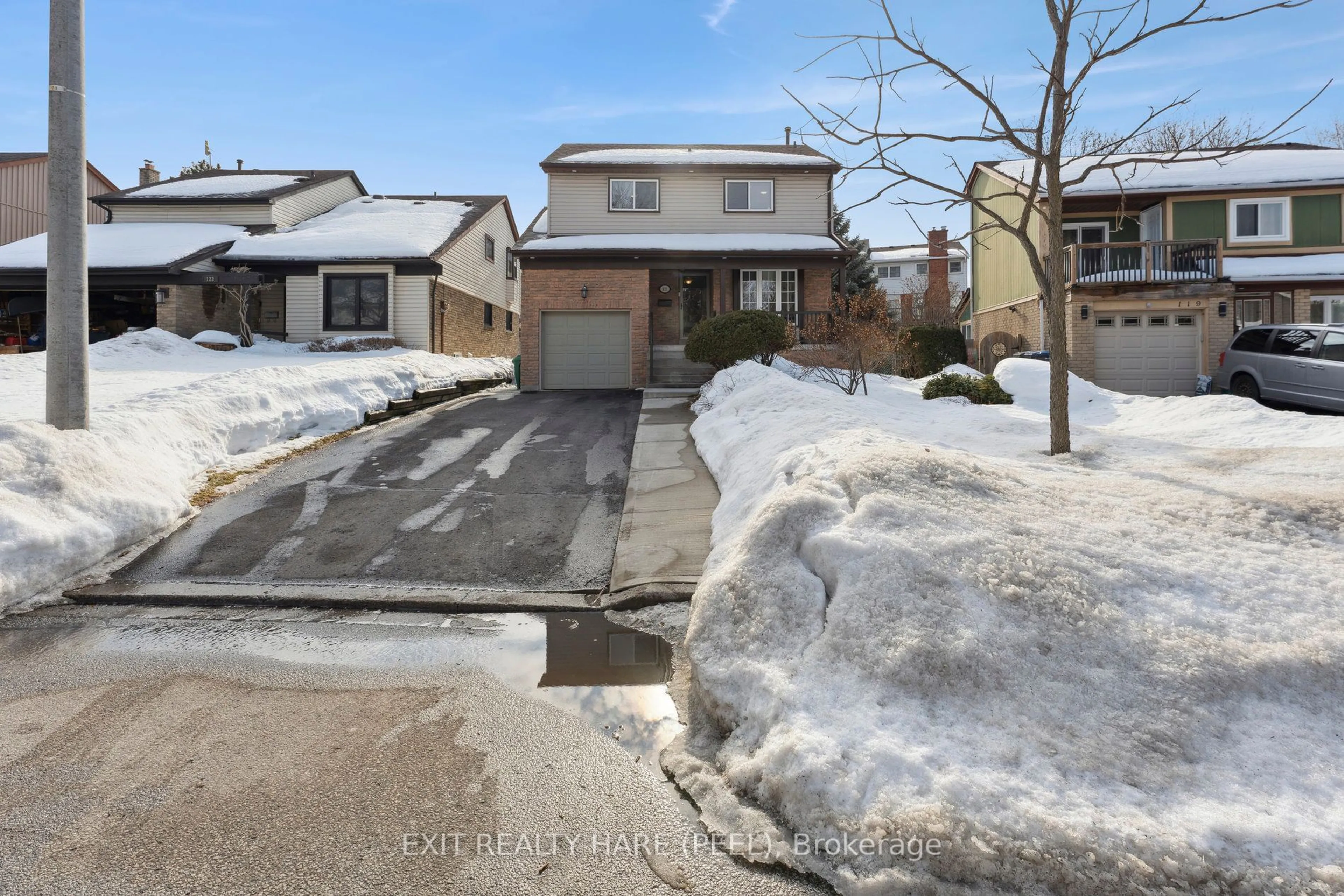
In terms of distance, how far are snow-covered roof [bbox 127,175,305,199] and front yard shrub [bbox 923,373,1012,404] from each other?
23.4 meters

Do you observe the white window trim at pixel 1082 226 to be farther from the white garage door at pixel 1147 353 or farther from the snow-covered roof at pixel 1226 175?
the white garage door at pixel 1147 353

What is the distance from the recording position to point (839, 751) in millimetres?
2891

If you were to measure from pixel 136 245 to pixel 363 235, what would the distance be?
6.60m

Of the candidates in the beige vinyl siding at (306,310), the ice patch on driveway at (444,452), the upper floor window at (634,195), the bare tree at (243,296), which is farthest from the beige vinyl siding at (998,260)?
the bare tree at (243,296)

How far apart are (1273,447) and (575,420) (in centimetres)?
1000

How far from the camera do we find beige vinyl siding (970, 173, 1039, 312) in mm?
23359

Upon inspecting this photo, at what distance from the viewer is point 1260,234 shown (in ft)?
71.4

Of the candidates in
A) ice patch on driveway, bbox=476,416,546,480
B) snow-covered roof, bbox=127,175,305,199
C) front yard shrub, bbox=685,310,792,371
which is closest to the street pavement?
ice patch on driveway, bbox=476,416,546,480

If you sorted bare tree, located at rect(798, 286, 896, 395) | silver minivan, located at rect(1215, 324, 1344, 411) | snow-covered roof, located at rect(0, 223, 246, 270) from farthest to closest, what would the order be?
snow-covered roof, located at rect(0, 223, 246, 270)
bare tree, located at rect(798, 286, 896, 395)
silver minivan, located at rect(1215, 324, 1344, 411)

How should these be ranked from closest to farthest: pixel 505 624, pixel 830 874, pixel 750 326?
pixel 830 874 < pixel 505 624 < pixel 750 326

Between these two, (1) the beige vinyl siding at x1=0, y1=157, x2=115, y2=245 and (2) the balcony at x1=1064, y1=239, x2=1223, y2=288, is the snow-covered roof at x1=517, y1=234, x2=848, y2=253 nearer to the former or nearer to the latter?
(2) the balcony at x1=1064, y1=239, x2=1223, y2=288

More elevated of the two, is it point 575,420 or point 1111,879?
point 575,420

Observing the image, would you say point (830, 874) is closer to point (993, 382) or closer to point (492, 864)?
point (492, 864)

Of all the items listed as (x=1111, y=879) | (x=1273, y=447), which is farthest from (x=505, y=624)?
(x=1273, y=447)
